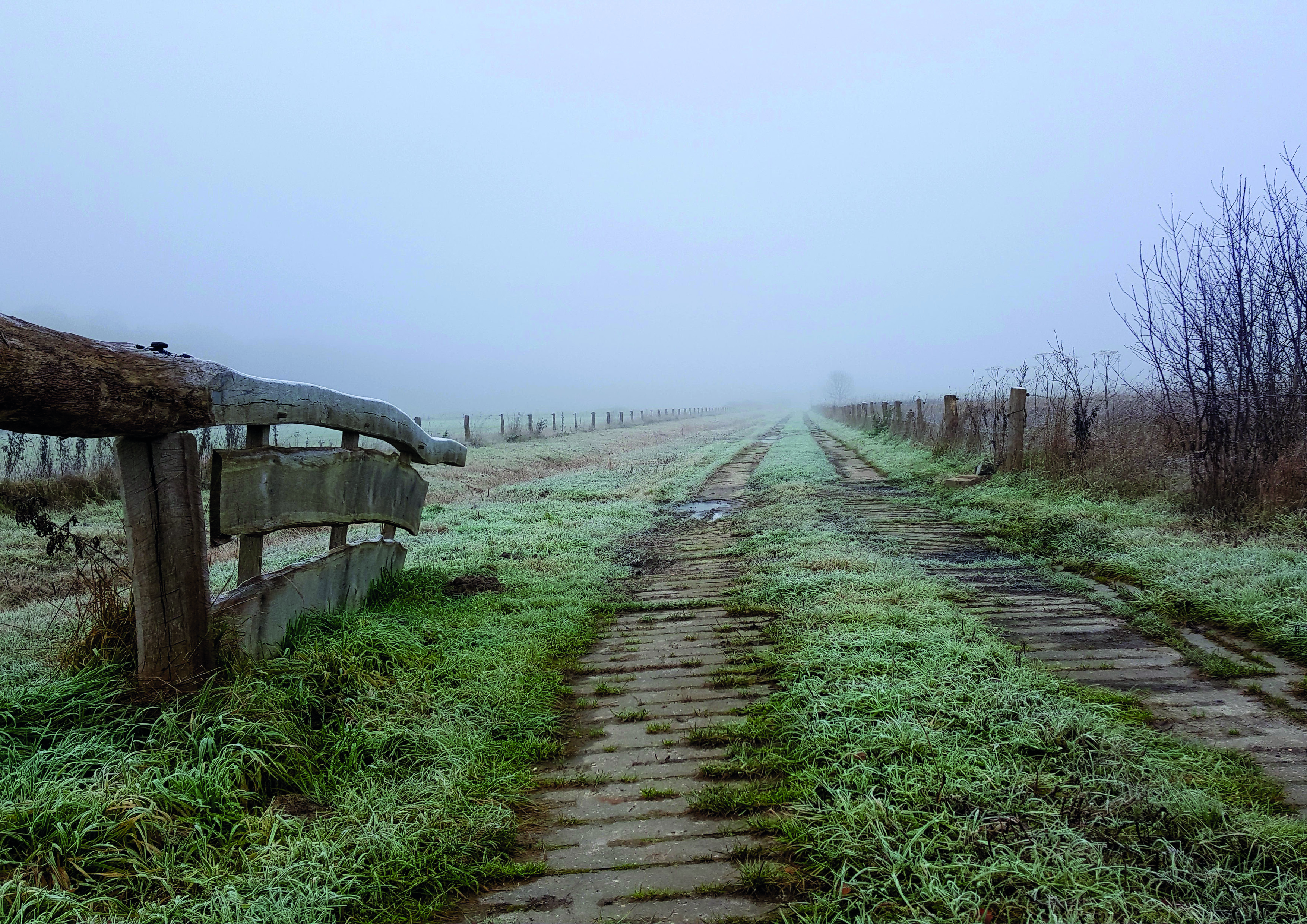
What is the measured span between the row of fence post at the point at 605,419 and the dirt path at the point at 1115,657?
23.4 m

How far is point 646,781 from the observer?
119 inches

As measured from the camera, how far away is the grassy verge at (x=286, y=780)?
7.26 feet

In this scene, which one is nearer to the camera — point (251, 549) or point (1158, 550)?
point (251, 549)

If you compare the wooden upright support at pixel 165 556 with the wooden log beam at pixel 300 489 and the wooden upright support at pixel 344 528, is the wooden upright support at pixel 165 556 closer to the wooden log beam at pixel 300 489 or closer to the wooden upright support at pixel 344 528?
the wooden log beam at pixel 300 489

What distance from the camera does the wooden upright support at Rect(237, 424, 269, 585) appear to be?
145 inches

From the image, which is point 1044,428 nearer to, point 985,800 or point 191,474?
point 985,800

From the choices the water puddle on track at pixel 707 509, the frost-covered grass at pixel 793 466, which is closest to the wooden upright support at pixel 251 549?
the water puddle on track at pixel 707 509

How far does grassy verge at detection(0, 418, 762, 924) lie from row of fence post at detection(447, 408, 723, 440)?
81.6 feet

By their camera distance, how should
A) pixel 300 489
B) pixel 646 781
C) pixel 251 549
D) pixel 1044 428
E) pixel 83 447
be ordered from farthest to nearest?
pixel 83 447 → pixel 1044 428 → pixel 300 489 → pixel 251 549 → pixel 646 781

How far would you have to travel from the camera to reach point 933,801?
8.36ft

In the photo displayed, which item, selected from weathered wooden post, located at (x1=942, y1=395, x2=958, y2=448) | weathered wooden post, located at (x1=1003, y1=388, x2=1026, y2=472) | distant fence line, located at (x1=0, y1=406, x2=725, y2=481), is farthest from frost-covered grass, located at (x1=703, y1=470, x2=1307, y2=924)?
weathered wooden post, located at (x1=942, y1=395, x2=958, y2=448)

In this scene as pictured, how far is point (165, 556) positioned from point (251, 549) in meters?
0.76

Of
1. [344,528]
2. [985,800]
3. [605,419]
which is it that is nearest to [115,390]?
[344,528]

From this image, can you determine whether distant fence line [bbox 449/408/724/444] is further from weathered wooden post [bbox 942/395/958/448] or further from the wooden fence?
the wooden fence
